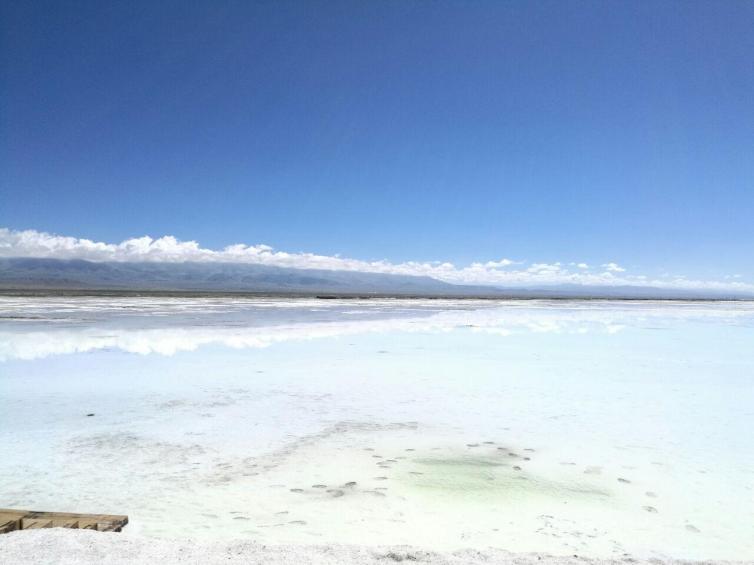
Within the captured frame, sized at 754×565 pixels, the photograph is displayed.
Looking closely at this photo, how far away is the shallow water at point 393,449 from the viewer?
4012mm

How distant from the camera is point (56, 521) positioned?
366 cm

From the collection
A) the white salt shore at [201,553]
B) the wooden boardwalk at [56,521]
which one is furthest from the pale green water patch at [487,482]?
the wooden boardwalk at [56,521]

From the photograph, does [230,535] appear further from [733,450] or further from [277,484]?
[733,450]

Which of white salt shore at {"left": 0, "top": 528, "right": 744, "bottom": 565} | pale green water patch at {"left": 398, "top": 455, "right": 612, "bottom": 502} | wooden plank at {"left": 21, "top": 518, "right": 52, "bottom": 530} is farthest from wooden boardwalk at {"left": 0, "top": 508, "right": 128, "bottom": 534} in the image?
pale green water patch at {"left": 398, "top": 455, "right": 612, "bottom": 502}

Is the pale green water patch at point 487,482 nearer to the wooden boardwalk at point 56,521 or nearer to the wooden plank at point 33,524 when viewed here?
the wooden boardwalk at point 56,521

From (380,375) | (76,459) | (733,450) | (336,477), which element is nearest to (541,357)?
(380,375)

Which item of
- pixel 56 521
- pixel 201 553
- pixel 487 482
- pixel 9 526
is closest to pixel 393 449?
pixel 487 482

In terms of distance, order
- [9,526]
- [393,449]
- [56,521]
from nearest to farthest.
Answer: [9,526] < [56,521] < [393,449]

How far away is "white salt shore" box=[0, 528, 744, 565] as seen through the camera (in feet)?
10.5

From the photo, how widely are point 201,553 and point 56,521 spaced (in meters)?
1.14

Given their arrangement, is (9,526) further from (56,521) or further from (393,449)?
(393,449)

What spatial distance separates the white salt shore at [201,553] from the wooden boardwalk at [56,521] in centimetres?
13

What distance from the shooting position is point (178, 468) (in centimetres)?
514

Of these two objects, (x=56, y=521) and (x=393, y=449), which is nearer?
(x=56, y=521)
